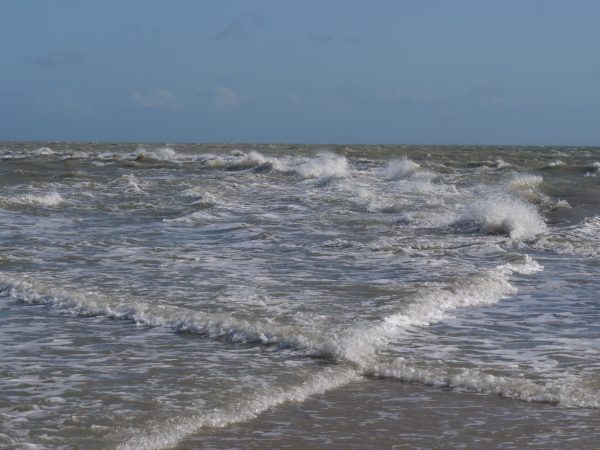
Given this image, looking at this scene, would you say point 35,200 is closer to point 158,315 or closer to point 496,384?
point 158,315

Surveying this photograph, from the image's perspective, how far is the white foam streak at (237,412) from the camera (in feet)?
16.8

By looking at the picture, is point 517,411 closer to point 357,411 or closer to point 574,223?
point 357,411

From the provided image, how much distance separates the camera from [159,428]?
529 cm

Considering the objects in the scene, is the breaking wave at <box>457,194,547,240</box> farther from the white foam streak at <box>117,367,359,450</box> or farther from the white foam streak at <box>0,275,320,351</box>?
the white foam streak at <box>117,367,359,450</box>

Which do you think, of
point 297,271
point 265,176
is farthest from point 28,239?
point 265,176

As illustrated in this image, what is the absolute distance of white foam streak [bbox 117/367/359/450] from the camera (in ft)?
16.8

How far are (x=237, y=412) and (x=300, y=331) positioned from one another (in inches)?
83.5

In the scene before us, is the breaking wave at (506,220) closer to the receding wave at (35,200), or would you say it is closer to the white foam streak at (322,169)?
the receding wave at (35,200)

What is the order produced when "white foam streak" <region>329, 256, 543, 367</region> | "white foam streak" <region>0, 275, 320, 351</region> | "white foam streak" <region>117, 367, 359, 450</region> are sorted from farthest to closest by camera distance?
"white foam streak" <region>0, 275, 320, 351</region> → "white foam streak" <region>329, 256, 543, 367</region> → "white foam streak" <region>117, 367, 359, 450</region>

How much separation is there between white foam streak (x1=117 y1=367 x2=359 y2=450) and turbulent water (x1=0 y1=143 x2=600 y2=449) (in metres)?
0.02

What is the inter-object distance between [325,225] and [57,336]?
962cm

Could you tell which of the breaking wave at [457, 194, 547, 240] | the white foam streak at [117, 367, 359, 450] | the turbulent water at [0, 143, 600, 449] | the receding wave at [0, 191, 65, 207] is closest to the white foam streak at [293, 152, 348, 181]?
the receding wave at [0, 191, 65, 207]

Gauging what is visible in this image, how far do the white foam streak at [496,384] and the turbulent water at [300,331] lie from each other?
0.8 inches

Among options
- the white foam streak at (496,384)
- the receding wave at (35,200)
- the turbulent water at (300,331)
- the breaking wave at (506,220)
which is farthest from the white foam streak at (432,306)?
the receding wave at (35,200)
